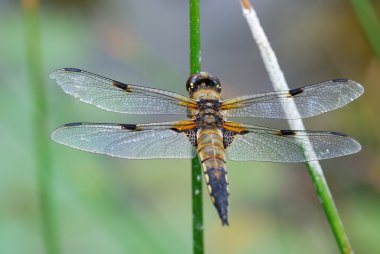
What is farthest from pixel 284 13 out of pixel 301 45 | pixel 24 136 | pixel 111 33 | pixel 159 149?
pixel 159 149

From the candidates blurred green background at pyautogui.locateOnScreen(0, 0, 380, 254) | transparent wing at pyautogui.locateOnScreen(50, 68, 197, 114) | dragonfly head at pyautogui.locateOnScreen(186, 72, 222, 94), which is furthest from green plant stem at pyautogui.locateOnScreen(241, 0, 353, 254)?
blurred green background at pyautogui.locateOnScreen(0, 0, 380, 254)

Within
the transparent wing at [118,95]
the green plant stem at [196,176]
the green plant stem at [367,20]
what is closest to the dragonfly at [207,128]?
the transparent wing at [118,95]

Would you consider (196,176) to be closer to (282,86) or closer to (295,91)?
(282,86)

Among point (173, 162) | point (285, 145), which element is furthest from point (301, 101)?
point (173, 162)

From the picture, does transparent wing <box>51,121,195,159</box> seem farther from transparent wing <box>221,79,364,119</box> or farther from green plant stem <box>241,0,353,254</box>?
green plant stem <box>241,0,353,254</box>

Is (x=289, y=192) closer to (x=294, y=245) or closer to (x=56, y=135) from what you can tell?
(x=294, y=245)

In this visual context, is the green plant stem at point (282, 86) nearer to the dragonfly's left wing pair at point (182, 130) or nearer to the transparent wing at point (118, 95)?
the dragonfly's left wing pair at point (182, 130)
